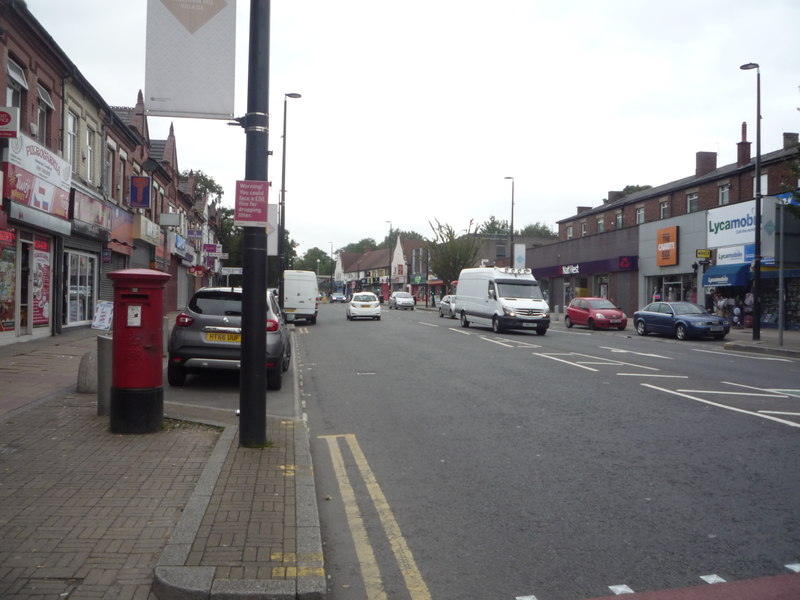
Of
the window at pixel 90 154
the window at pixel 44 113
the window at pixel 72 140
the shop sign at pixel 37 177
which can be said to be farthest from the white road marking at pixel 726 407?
the window at pixel 90 154

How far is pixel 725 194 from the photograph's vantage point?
3469 cm

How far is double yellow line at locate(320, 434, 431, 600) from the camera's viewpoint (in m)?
3.71

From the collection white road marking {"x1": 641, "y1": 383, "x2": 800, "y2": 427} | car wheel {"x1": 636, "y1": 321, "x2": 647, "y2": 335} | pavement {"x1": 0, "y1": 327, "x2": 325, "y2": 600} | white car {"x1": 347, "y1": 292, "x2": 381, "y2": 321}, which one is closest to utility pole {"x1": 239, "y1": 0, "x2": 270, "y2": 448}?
pavement {"x1": 0, "y1": 327, "x2": 325, "y2": 600}

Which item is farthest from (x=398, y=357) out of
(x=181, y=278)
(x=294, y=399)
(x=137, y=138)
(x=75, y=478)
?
(x=181, y=278)

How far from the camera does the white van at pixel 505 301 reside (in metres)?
23.2

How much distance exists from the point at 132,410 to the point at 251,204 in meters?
2.53

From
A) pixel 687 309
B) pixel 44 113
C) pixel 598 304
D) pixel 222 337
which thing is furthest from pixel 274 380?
pixel 598 304

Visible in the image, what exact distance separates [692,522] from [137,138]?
2604cm

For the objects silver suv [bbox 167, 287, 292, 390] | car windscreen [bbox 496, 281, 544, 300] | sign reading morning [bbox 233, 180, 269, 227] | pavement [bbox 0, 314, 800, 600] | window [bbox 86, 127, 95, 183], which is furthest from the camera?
car windscreen [bbox 496, 281, 544, 300]

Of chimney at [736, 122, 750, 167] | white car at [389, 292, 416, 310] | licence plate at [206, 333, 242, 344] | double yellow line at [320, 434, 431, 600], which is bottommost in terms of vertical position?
double yellow line at [320, 434, 431, 600]

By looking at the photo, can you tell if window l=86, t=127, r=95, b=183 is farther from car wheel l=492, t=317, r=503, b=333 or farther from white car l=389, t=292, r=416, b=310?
white car l=389, t=292, r=416, b=310

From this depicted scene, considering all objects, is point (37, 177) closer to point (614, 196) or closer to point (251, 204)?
point (251, 204)

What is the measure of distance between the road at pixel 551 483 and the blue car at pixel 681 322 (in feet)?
39.5

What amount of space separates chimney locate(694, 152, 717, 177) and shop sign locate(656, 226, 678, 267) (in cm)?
601
